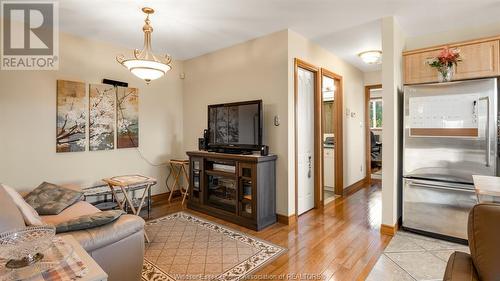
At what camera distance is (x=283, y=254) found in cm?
260

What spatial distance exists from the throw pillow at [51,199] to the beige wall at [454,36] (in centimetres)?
459

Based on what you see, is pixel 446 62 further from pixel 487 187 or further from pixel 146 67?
pixel 146 67

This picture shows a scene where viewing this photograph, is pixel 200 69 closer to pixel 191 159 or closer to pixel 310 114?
pixel 191 159

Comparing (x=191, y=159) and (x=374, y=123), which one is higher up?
(x=374, y=123)

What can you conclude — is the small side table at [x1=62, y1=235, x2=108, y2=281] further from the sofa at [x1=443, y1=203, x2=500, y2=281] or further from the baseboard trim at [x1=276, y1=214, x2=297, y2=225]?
the baseboard trim at [x1=276, y1=214, x2=297, y2=225]

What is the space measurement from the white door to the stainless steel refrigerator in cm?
129

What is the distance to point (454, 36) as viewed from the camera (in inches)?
135

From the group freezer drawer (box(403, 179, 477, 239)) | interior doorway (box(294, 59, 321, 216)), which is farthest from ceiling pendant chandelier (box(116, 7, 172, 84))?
freezer drawer (box(403, 179, 477, 239))

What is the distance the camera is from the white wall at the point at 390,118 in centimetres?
303

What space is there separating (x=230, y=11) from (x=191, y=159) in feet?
7.38

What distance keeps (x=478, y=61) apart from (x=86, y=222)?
3916mm

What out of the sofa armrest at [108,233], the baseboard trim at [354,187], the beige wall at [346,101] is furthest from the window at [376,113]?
the sofa armrest at [108,233]

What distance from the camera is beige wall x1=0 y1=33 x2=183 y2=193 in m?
3.15

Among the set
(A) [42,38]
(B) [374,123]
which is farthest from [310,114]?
(B) [374,123]
